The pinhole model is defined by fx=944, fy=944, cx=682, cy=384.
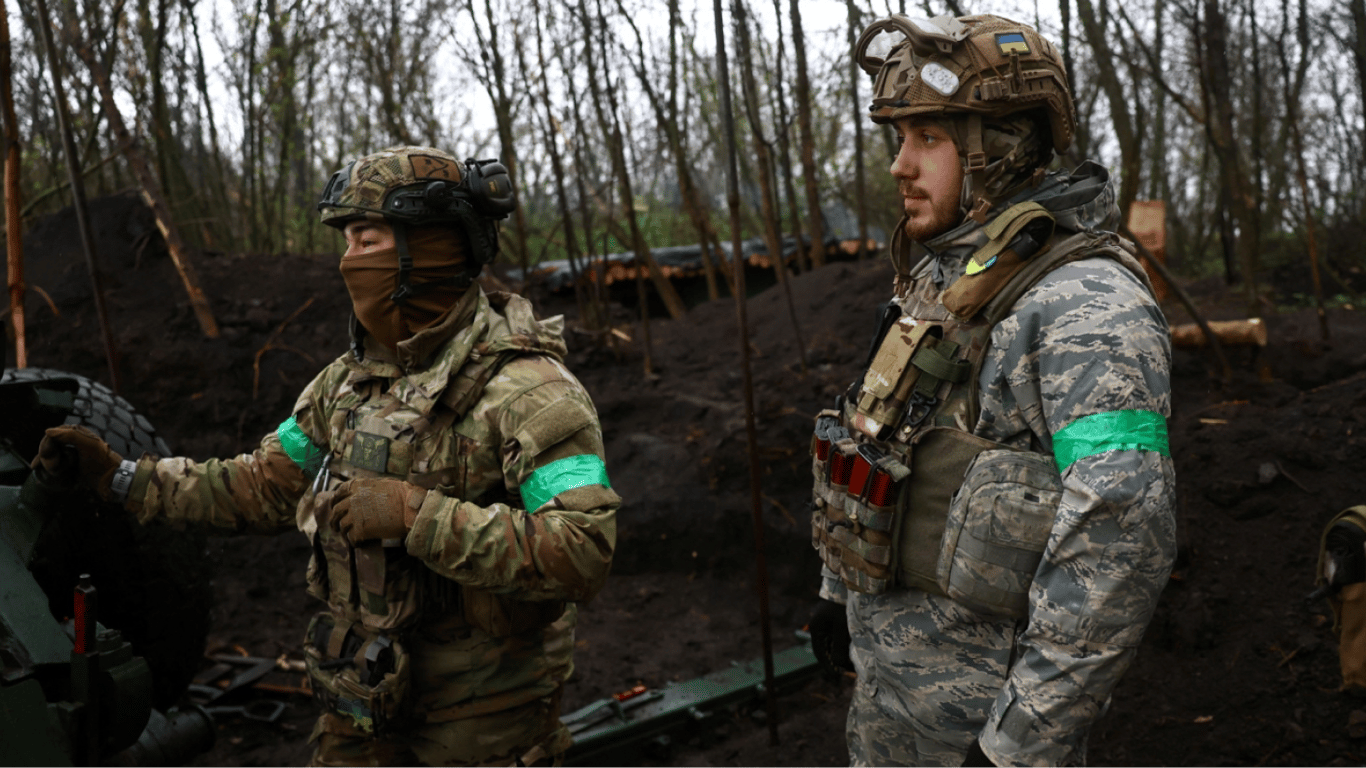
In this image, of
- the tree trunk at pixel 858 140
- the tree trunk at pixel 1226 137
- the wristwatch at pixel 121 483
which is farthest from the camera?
the tree trunk at pixel 858 140

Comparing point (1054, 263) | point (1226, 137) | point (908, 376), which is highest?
point (1226, 137)

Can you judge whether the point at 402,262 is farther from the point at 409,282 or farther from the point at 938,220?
the point at 938,220

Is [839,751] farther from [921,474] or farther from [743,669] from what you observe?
[921,474]

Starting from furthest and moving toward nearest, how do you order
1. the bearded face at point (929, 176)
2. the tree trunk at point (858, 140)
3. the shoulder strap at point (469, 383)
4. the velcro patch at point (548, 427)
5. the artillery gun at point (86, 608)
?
the tree trunk at point (858, 140)
the shoulder strap at point (469, 383)
the velcro patch at point (548, 427)
the bearded face at point (929, 176)
the artillery gun at point (86, 608)

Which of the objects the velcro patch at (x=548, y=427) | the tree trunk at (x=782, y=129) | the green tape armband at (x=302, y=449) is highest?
the tree trunk at (x=782, y=129)

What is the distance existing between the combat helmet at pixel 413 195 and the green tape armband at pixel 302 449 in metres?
0.52

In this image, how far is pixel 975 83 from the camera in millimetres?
1873

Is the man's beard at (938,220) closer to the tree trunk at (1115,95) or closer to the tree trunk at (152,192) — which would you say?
the tree trunk at (1115,95)

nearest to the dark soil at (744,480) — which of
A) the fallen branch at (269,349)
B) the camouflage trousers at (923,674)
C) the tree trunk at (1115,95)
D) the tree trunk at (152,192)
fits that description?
the fallen branch at (269,349)

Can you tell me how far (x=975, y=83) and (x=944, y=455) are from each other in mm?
740

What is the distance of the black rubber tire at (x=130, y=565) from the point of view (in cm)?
286

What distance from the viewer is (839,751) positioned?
3.51m

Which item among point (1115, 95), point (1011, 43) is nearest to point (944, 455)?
point (1011, 43)

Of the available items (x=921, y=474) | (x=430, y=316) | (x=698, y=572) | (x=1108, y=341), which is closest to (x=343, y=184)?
(x=430, y=316)
